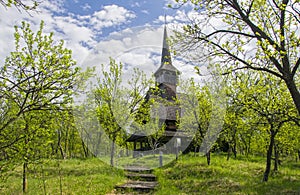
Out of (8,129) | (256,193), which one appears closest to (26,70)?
(8,129)

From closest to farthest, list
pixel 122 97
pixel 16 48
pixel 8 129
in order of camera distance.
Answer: pixel 8 129 < pixel 16 48 < pixel 122 97

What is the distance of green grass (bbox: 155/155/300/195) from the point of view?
835 centimetres

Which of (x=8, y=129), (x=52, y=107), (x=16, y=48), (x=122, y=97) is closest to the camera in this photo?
(x=52, y=107)

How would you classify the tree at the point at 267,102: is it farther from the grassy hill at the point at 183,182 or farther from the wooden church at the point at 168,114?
the wooden church at the point at 168,114

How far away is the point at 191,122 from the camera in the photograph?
15.1 meters

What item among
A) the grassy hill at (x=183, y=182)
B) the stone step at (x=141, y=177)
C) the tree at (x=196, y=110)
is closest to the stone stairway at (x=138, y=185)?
the stone step at (x=141, y=177)

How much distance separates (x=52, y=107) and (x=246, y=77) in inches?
307

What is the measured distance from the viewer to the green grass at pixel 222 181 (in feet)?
27.4

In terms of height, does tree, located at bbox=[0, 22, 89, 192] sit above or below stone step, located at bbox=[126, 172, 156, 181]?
above

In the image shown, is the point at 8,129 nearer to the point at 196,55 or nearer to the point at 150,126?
the point at 196,55

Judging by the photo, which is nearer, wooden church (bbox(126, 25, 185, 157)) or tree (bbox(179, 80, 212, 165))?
tree (bbox(179, 80, 212, 165))

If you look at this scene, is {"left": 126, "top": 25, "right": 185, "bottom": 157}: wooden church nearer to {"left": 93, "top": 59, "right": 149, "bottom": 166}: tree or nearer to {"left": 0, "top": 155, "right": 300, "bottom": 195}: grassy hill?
{"left": 93, "top": 59, "right": 149, "bottom": 166}: tree

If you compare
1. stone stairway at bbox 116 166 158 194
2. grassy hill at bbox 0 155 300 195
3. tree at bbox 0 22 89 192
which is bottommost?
stone stairway at bbox 116 166 158 194

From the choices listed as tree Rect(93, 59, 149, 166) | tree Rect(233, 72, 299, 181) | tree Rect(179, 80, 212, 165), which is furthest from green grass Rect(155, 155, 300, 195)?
tree Rect(93, 59, 149, 166)
